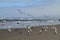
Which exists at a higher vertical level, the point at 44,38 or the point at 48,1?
the point at 48,1

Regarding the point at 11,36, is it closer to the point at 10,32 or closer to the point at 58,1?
the point at 10,32

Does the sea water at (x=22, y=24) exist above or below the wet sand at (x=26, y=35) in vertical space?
above

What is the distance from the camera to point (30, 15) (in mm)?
901

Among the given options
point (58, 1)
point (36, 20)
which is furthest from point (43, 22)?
point (58, 1)

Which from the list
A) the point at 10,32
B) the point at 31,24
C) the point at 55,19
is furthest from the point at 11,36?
the point at 55,19

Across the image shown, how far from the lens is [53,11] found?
93 cm

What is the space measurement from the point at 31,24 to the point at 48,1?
19 centimetres

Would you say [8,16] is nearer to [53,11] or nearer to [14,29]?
[14,29]

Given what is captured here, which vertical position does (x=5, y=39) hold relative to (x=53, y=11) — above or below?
below

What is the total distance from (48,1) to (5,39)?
36 cm

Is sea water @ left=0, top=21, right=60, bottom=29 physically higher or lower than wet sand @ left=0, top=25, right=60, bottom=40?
higher

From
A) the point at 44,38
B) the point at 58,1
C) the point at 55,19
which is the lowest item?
the point at 44,38

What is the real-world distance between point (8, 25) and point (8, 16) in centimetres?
6

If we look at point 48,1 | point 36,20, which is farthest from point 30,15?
point 48,1
